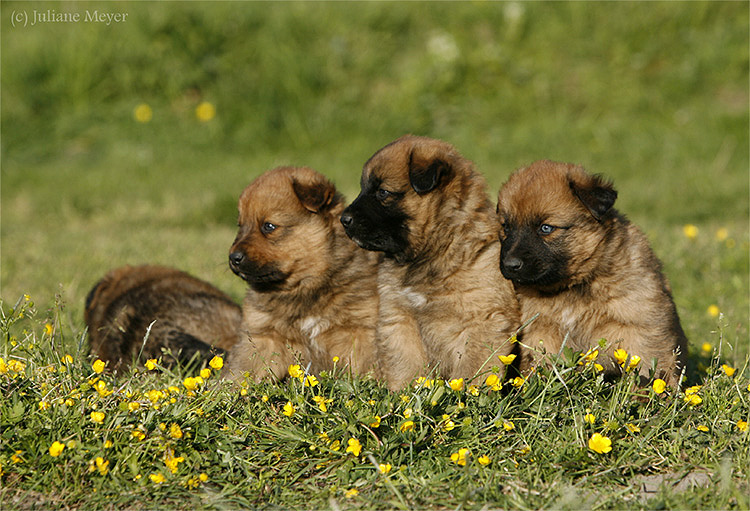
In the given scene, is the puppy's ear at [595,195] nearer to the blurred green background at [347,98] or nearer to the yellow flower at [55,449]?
the yellow flower at [55,449]

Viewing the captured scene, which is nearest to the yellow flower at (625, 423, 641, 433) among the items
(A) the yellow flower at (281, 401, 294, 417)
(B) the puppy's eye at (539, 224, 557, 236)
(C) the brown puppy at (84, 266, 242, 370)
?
(B) the puppy's eye at (539, 224, 557, 236)

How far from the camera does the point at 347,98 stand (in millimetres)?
11305

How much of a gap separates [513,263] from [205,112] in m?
8.24

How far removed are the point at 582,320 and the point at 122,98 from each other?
8745 mm

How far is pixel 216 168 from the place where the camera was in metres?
10.6

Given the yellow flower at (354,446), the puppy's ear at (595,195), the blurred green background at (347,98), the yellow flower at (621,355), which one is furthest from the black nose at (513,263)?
the blurred green background at (347,98)

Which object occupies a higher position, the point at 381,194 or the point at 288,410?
the point at 381,194

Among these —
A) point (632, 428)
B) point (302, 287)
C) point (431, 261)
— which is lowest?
point (632, 428)

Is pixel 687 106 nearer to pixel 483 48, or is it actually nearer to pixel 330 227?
pixel 483 48

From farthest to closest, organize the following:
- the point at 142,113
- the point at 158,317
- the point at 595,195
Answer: the point at 142,113, the point at 158,317, the point at 595,195

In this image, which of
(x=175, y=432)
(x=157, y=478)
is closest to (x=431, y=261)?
(x=175, y=432)

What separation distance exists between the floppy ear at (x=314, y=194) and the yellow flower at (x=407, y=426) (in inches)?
55.5

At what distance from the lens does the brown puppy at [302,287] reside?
4316 mm

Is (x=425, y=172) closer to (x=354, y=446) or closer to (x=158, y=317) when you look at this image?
(x=354, y=446)
